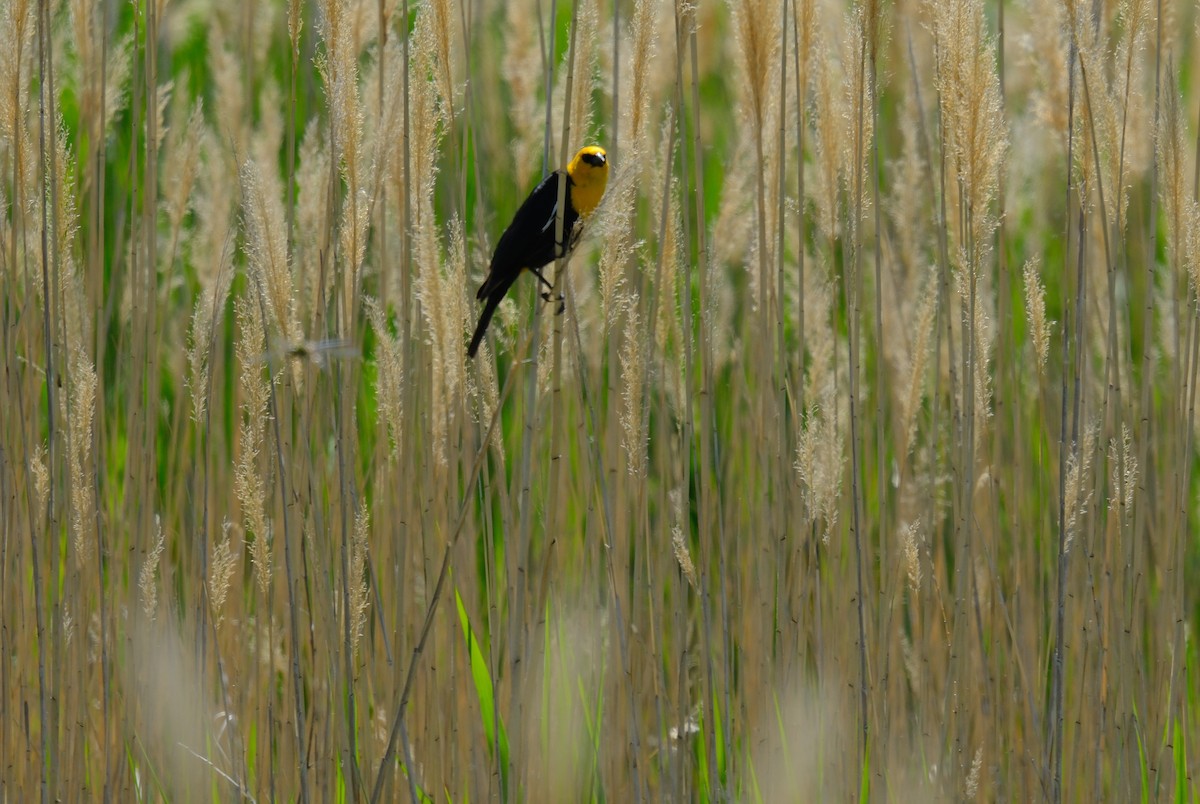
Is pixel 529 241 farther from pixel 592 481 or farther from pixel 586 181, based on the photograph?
pixel 592 481

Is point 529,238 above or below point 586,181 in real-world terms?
below

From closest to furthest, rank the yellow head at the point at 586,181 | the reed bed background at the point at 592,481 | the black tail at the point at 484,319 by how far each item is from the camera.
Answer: the reed bed background at the point at 592,481, the black tail at the point at 484,319, the yellow head at the point at 586,181

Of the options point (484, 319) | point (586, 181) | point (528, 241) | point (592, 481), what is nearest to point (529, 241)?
point (528, 241)

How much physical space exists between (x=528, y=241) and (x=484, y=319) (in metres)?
0.21

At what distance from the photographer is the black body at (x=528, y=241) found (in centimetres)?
250

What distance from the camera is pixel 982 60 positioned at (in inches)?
81.2

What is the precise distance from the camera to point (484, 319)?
7.92 feet

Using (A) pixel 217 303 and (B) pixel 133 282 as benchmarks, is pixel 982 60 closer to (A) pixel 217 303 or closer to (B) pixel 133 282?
(A) pixel 217 303

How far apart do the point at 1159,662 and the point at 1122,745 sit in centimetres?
24

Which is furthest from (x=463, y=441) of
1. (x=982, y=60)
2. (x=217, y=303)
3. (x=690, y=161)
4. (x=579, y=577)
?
(x=690, y=161)

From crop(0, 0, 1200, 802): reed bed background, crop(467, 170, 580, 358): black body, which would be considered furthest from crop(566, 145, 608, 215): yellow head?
crop(467, 170, 580, 358): black body

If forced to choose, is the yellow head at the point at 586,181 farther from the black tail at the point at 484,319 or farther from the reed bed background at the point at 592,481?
the black tail at the point at 484,319

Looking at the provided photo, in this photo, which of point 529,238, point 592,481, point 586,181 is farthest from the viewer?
point 586,181

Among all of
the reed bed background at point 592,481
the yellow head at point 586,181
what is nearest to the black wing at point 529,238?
the reed bed background at point 592,481
